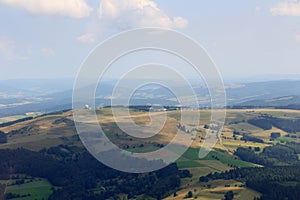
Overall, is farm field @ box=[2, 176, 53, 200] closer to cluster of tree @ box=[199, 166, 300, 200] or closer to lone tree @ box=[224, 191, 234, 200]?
cluster of tree @ box=[199, 166, 300, 200]

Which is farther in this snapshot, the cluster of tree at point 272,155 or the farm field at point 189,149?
the cluster of tree at point 272,155

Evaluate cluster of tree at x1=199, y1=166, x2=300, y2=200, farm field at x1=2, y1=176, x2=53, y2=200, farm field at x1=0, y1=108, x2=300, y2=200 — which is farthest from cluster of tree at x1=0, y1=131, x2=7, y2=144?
cluster of tree at x1=199, y1=166, x2=300, y2=200

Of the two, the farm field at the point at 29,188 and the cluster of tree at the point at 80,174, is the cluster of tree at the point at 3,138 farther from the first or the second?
the farm field at the point at 29,188

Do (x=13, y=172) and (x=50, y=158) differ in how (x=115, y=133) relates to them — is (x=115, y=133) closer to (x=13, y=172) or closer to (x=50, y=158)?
(x=50, y=158)

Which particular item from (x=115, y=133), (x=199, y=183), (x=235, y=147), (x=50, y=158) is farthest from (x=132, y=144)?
(x=199, y=183)

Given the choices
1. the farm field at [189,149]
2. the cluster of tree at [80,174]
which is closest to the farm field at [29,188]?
the farm field at [189,149]

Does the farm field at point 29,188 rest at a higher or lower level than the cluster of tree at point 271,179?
lower
